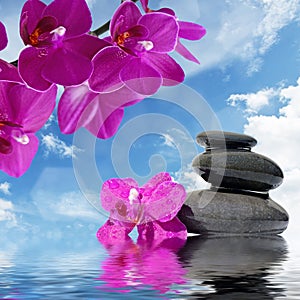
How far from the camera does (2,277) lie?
808mm

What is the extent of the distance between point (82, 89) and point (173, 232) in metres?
1.64

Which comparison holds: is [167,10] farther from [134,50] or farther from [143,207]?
[143,207]

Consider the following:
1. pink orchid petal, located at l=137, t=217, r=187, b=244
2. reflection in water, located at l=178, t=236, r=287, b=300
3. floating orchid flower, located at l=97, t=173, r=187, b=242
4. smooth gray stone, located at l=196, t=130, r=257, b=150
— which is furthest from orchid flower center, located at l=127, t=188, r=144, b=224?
smooth gray stone, located at l=196, t=130, r=257, b=150

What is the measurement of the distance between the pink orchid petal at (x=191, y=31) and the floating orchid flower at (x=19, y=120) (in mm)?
120

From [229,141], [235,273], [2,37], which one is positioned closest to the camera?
[2,37]

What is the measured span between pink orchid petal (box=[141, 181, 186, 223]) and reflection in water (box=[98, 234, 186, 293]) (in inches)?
9.2

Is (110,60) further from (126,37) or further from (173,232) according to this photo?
(173,232)

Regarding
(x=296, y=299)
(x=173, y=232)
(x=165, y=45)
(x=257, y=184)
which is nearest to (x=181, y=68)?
(x=165, y=45)

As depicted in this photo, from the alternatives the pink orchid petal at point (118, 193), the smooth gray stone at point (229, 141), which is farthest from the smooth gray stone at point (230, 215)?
the pink orchid petal at point (118, 193)

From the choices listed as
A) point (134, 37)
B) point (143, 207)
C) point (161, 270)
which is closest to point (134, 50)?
point (134, 37)

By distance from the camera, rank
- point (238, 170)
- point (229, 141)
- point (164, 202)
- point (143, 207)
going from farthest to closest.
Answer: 1. point (229, 141)
2. point (238, 170)
3. point (164, 202)
4. point (143, 207)

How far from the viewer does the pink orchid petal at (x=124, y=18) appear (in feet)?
1.09

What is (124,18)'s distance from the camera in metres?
0.33

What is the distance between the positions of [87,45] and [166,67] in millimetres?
66
